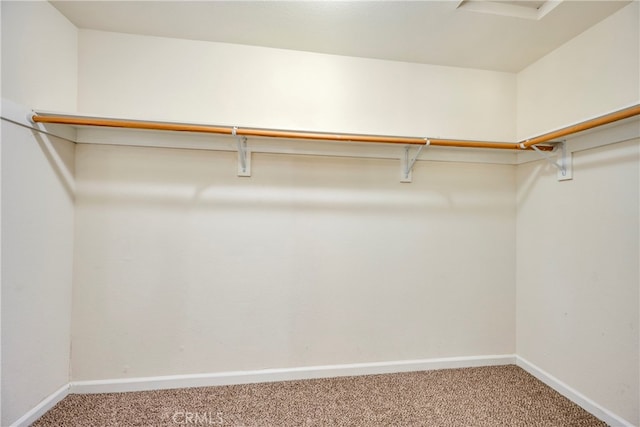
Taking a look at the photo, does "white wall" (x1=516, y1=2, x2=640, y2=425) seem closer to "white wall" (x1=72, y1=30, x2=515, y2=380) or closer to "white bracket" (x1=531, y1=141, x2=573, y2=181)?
"white bracket" (x1=531, y1=141, x2=573, y2=181)

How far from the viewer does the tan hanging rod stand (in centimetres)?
134

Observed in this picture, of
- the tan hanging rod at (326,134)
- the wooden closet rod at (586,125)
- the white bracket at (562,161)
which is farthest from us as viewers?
the white bracket at (562,161)

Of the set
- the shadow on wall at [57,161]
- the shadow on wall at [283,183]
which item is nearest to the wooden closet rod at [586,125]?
the shadow on wall at [283,183]

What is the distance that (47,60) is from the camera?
1.45 m

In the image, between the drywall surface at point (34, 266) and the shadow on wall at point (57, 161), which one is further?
the shadow on wall at point (57, 161)

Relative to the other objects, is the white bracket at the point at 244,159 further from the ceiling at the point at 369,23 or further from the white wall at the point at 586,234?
the white wall at the point at 586,234

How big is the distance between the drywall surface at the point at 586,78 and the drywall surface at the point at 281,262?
1.47ft

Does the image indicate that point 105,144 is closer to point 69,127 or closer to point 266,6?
point 69,127

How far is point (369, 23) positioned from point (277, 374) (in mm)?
2204

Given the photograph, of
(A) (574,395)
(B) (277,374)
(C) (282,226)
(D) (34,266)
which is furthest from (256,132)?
(A) (574,395)

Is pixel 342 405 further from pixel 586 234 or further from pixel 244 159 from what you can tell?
pixel 586 234

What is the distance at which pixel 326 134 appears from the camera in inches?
63.2

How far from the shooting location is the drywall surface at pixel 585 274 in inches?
54.0

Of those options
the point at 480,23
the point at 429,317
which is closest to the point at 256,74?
the point at 480,23
